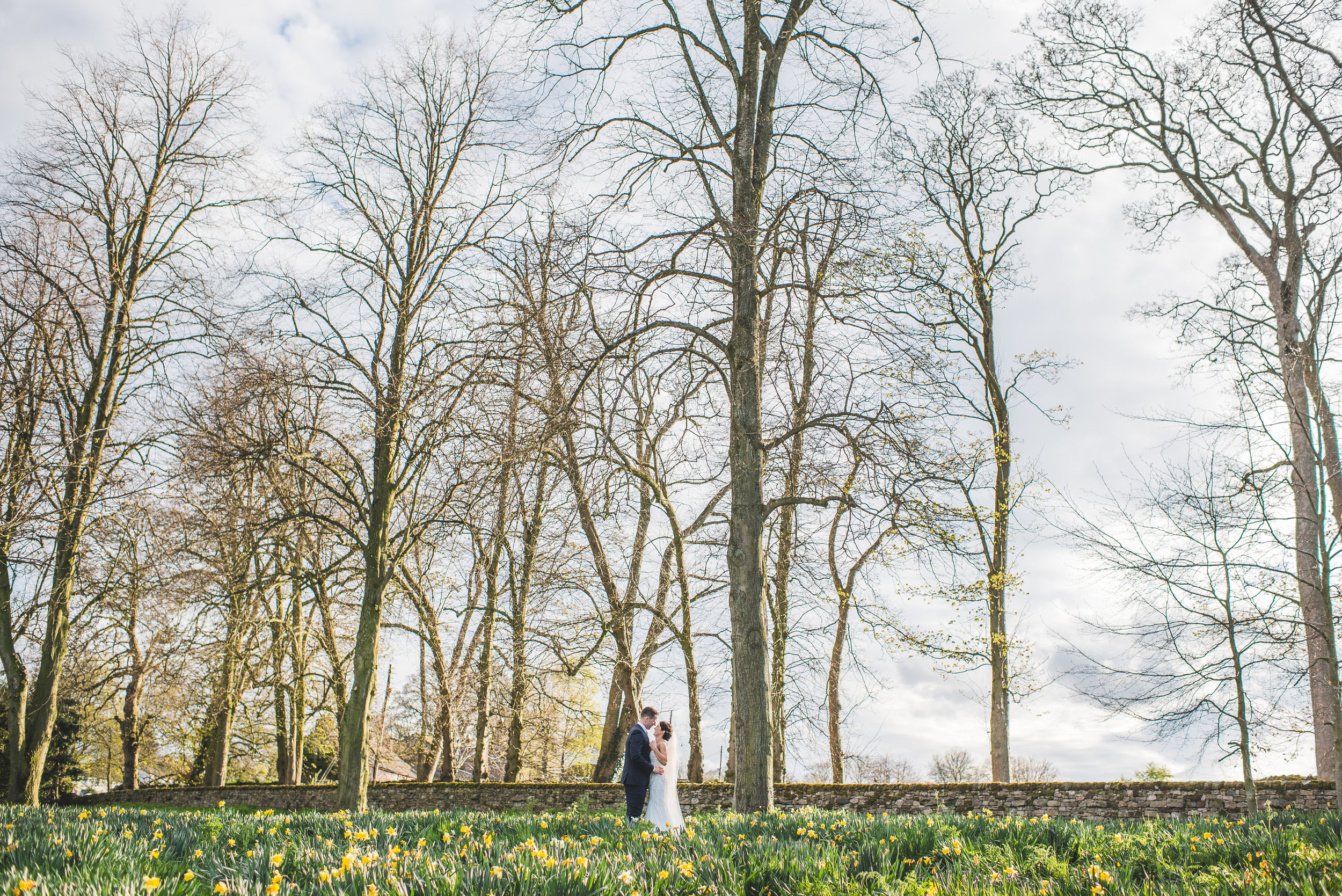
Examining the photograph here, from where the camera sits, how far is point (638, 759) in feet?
29.3

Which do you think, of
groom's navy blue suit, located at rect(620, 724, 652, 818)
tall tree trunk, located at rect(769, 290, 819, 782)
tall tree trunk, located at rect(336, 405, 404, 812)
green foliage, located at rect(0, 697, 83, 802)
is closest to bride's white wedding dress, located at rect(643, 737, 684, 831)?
groom's navy blue suit, located at rect(620, 724, 652, 818)

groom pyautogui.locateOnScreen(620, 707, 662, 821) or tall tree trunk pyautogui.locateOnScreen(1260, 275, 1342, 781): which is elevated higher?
tall tree trunk pyautogui.locateOnScreen(1260, 275, 1342, 781)

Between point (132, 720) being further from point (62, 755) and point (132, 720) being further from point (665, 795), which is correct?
point (665, 795)

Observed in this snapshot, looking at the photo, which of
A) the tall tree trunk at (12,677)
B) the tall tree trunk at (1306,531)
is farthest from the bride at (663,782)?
the tall tree trunk at (12,677)

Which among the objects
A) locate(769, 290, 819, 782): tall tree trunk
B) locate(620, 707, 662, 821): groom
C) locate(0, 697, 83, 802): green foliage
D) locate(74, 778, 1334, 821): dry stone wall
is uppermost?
locate(769, 290, 819, 782): tall tree trunk

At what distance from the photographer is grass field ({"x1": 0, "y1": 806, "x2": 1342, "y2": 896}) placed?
306cm

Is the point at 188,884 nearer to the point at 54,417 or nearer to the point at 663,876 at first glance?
the point at 663,876

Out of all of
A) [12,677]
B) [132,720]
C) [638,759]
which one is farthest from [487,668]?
[132,720]

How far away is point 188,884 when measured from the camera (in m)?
3.60

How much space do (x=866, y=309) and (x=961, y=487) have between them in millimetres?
2284

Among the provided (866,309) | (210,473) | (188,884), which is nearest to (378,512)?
(210,473)

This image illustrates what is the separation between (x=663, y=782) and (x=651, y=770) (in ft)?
0.72

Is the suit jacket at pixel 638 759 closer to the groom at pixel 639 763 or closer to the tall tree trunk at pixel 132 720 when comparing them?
the groom at pixel 639 763

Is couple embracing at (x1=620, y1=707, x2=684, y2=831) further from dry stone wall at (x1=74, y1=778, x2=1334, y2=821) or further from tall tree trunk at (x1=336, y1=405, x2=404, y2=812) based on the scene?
tall tree trunk at (x1=336, y1=405, x2=404, y2=812)
